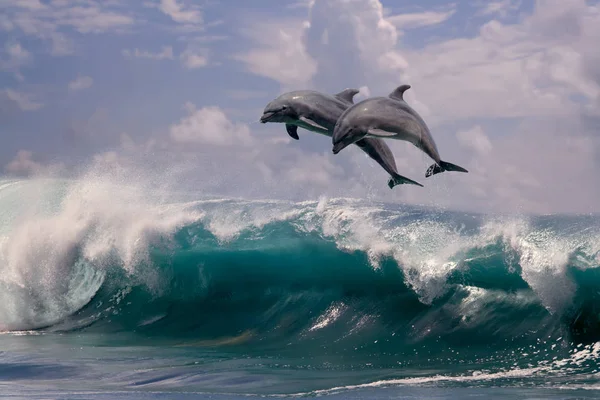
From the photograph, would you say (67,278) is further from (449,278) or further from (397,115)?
(397,115)

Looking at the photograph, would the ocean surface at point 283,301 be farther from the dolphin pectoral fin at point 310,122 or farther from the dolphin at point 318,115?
the dolphin pectoral fin at point 310,122

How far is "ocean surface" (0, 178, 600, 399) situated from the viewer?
11.9m

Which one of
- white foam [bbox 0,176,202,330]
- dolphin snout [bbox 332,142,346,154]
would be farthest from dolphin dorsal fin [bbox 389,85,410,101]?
white foam [bbox 0,176,202,330]

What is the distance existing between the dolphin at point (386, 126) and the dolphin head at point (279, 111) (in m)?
0.80

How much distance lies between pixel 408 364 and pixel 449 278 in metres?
2.98

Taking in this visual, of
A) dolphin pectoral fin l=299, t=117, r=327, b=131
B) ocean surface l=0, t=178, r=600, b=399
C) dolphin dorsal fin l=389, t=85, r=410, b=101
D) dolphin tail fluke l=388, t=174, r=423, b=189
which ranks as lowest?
ocean surface l=0, t=178, r=600, b=399

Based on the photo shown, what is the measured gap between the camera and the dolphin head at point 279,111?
8.33 meters

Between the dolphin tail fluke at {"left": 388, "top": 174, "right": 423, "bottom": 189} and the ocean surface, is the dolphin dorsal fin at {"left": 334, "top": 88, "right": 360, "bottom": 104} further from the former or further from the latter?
the ocean surface

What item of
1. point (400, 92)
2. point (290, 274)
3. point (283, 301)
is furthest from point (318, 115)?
point (290, 274)

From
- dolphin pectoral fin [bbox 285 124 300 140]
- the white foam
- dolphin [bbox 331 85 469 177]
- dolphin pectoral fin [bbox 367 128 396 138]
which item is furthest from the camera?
the white foam

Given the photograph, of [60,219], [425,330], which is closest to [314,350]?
[425,330]

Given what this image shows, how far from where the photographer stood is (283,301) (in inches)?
715

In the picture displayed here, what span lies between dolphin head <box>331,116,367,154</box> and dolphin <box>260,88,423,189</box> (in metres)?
0.53

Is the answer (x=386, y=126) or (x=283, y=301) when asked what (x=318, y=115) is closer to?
(x=386, y=126)
